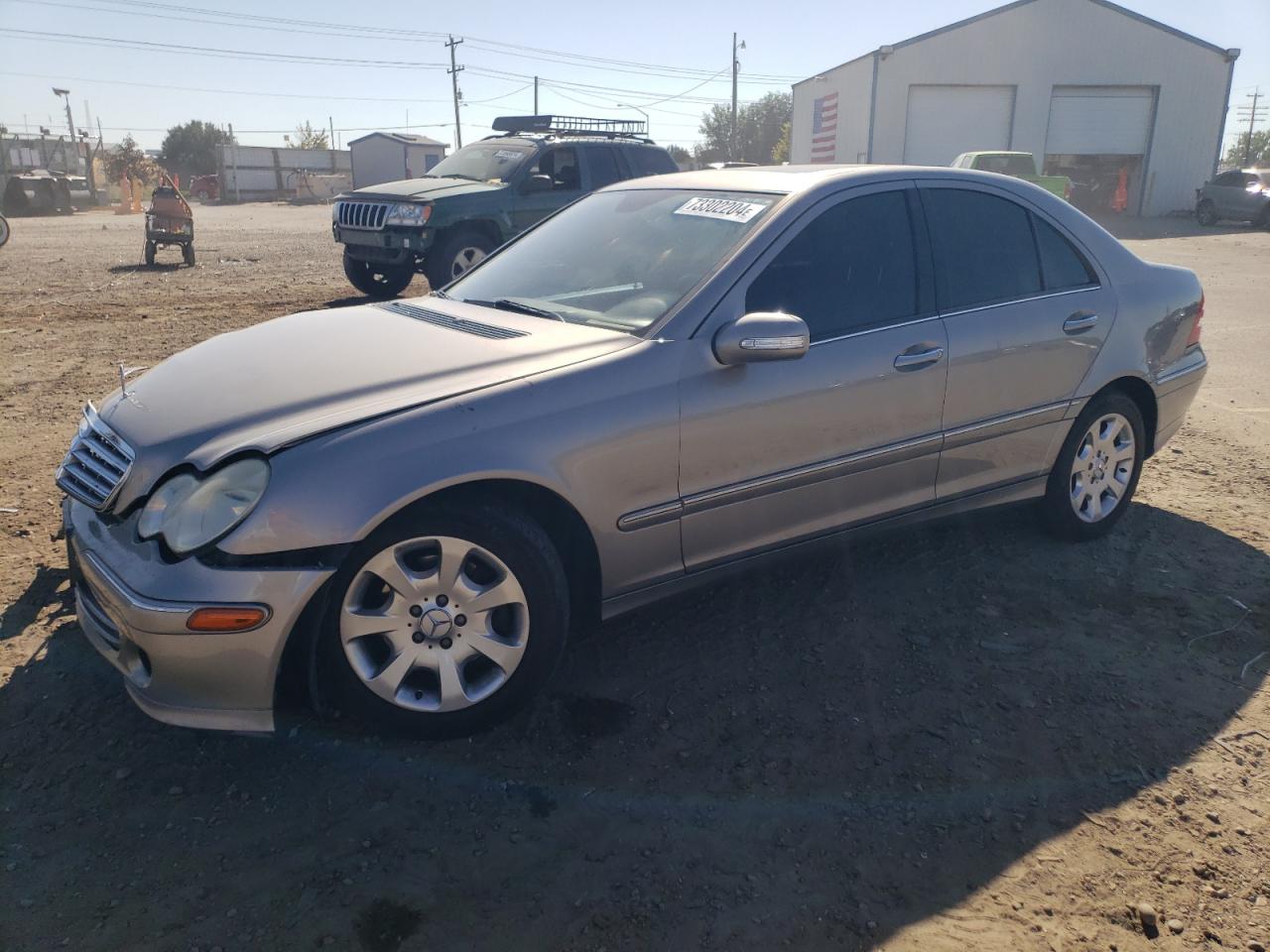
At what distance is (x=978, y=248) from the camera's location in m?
4.08

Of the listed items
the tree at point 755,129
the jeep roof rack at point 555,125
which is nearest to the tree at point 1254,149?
the tree at point 755,129

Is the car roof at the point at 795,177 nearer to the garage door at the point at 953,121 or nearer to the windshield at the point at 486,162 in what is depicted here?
the windshield at the point at 486,162

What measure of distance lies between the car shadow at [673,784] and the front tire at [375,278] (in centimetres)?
805

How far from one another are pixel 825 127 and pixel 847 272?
1554 inches

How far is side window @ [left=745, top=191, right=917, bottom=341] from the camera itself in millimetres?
3516

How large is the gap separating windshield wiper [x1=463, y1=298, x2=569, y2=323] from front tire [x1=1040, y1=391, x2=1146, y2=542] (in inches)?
93.8

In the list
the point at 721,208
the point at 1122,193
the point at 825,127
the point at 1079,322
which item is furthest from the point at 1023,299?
the point at 825,127

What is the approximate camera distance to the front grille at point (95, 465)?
2912 millimetres

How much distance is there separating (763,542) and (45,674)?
2487 mm

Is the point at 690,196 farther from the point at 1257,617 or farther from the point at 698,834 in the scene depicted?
the point at 1257,617

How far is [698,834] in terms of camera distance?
2.62 metres

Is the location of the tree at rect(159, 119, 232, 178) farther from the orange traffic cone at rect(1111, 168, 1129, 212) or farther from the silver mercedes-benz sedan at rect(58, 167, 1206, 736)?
the silver mercedes-benz sedan at rect(58, 167, 1206, 736)

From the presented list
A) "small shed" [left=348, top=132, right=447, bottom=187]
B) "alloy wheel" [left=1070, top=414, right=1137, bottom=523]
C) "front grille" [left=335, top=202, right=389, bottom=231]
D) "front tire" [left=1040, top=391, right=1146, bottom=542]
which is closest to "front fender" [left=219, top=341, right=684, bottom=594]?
"front tire" [left=1040, top=391, right=1146, bottom=542]

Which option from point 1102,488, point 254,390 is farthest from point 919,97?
point 254,390
